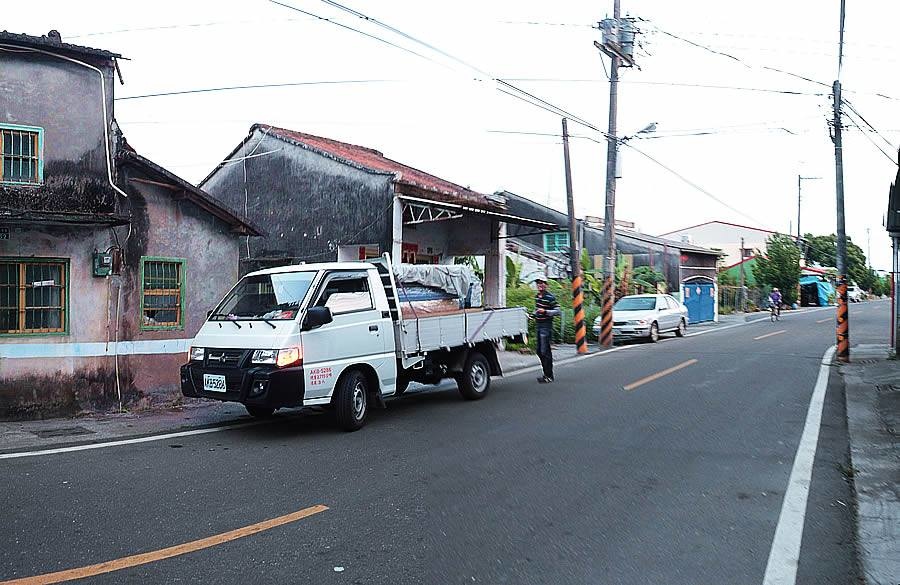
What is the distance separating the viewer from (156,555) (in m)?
5.06

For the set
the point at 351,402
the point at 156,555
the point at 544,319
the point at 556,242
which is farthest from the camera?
the point at 556,242

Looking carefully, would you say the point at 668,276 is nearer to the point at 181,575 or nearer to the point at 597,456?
the point at 597,456

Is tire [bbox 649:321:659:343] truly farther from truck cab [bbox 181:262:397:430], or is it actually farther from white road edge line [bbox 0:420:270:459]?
white road edge line [bbox 0:420:270:459]

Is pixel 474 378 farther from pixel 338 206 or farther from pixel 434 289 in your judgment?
pixel 338 206

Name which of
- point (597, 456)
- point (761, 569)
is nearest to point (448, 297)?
point (597, 456)

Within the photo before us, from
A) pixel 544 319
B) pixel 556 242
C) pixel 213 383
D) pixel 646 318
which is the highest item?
pixel 556 242

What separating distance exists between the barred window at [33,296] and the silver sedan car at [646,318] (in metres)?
17.5

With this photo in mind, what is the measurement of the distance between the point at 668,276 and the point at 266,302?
32.1m

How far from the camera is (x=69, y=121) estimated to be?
11359mm

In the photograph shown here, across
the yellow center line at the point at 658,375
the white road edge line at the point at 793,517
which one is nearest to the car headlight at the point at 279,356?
the white road edge line at the point at 793,517

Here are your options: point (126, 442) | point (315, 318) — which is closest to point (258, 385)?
point (315, 318)

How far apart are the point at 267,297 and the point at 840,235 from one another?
16.0m

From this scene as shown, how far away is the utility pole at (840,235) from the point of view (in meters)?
18.3

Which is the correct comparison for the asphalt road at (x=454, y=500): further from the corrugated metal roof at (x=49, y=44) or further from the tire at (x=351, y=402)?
the corrugated metal roof at (x=49, y=44)
